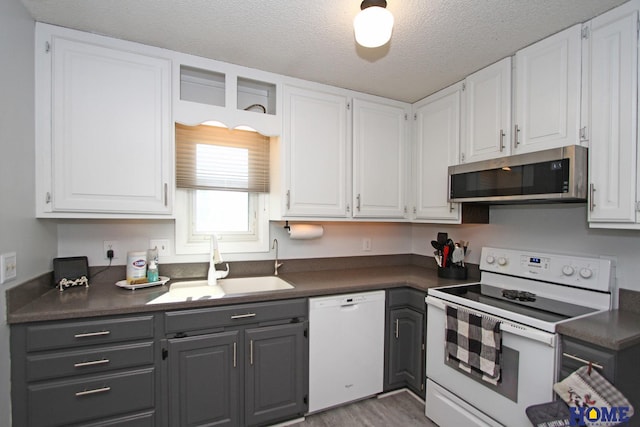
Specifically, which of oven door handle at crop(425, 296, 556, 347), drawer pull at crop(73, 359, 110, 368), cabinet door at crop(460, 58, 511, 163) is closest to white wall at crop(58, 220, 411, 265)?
drawer pull at crop(73, 359, 110, 368)

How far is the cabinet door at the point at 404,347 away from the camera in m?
2.13

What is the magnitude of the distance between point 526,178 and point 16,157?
267 centimetres

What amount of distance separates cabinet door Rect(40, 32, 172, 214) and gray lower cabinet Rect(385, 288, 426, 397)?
1.74 metres

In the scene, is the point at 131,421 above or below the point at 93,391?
below

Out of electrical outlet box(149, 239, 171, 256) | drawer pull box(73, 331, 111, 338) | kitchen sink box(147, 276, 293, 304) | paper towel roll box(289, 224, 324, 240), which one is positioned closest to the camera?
drawer pull box(73, 331, 111, 338)

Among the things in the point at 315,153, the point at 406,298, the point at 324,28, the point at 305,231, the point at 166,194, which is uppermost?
the point at 324,28

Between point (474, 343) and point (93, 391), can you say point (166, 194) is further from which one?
point (474, 343)

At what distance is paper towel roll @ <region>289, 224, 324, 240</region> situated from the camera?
2347 millimetres

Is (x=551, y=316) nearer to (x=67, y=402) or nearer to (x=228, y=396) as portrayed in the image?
(x=228, y=396)

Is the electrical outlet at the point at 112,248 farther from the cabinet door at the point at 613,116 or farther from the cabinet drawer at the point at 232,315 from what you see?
the cabinet door at the point at 613,116

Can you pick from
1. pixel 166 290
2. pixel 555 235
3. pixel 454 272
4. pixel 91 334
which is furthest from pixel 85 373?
pixel 555 235

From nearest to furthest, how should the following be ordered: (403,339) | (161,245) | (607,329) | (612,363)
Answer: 1. (612,363)
2. (607,329)
3. (161,245)
4. (403,339)

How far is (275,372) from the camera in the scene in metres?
1.81

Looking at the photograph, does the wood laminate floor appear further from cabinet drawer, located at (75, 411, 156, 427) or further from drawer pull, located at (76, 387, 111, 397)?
drawer pull, located at (76, 387, 111, 397)
